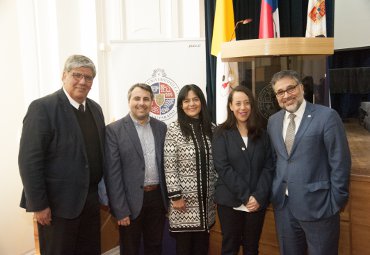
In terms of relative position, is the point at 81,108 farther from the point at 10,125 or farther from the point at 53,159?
the point at 10,125

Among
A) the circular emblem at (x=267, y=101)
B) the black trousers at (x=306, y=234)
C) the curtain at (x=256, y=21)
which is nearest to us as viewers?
the black trousers at (x=306, y=234)

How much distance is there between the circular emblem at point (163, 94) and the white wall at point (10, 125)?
108 cm

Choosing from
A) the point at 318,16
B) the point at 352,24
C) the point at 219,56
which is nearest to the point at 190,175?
the point at 219,56

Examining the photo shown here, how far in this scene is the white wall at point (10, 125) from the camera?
2.75m

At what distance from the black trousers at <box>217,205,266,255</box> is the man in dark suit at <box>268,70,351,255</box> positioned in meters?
0.17

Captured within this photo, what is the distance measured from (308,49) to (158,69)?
4.16ft

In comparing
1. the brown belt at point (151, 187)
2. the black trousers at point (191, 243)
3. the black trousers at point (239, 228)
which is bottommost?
the black trousers at point (191, 243)

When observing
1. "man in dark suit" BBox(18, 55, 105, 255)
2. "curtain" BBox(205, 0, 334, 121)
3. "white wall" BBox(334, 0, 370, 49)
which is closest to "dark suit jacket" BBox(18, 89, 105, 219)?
"man in dark suit" BBox(18, 55, 105, 255)

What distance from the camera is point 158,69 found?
10.0 ft

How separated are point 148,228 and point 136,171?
43 cm

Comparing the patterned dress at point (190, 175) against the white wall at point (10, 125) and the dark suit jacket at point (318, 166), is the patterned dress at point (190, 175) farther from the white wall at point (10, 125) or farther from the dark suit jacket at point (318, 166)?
the white wall at point (10, 125)

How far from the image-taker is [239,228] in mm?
2111

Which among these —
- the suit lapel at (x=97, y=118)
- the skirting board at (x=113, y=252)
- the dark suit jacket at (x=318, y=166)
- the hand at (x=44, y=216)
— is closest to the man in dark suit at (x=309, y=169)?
the dark suit jacket at (x=318, y=166)

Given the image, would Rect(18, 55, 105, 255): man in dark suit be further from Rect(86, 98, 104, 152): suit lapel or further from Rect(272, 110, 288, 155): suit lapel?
Rect(272, 110, 288, 155): suit lapel
